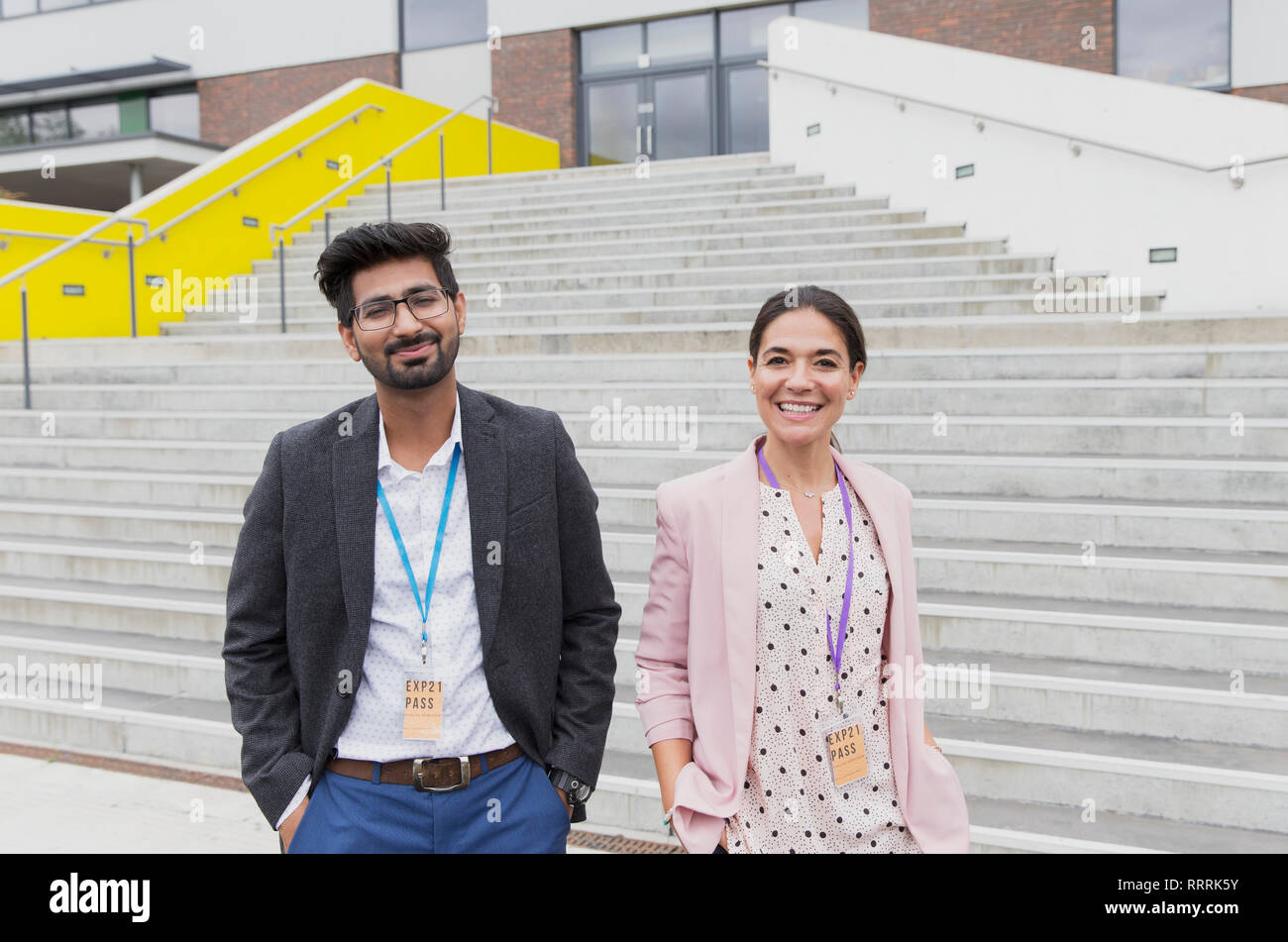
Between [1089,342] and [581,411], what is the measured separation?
3.17 meters

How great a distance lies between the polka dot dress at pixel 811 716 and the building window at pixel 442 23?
18.1 m

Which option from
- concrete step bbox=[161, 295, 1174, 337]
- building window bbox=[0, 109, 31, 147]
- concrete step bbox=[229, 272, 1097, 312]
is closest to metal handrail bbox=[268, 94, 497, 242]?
concrete step bbox=[161, 295, 1174, 337]

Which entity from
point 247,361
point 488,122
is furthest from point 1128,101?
point 488,122

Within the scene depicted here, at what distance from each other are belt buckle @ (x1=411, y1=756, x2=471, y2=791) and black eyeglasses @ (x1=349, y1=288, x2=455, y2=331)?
85cm

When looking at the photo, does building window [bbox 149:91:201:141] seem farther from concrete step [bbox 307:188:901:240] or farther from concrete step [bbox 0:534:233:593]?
concrete step [bbox 0:534:233:593]

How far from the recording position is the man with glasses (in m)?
2.05

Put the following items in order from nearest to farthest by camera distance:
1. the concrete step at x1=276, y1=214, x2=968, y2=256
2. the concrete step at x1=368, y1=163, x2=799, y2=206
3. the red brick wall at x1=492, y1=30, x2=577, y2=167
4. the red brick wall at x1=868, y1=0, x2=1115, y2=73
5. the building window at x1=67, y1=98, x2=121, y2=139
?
Answer: the concrete step at x1=276, y1=214, x2=968, y2=256
the concrete step at x1=368, y1=163, x2=799, y2=206
the red brick wall at x1=868, y1=0, x2=1115, y2=73
the red brick wall at x1=492, y1=30, x2=577, y2=167
the building window at x1=67, y1=98, x2=121, y2=139

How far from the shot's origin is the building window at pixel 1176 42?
1394cm

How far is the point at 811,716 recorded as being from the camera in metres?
2.05

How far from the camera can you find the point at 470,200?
12.7 m

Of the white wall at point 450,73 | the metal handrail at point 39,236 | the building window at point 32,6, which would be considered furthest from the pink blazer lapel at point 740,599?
the building window at point 32,6

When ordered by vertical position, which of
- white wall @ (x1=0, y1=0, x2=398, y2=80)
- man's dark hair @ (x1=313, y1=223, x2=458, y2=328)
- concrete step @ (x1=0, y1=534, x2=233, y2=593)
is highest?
white wall @ (x1=0, y1=0, x2=398, y2=80)
